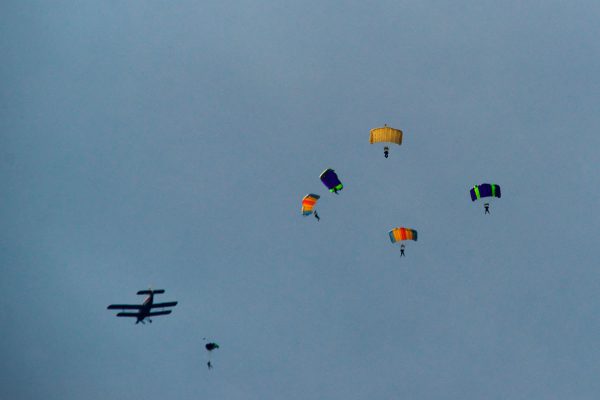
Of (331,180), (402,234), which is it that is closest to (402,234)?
(402,234)

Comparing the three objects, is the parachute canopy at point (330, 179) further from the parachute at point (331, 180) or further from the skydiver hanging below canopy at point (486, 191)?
the skydiver hanging below canopy at point (486, 191)

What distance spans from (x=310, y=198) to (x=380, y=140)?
10.4 metres

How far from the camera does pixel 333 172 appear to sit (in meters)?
67.1

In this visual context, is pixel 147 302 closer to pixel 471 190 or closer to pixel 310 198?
pixel 310 198

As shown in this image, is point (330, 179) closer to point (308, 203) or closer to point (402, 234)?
point (308, 203)

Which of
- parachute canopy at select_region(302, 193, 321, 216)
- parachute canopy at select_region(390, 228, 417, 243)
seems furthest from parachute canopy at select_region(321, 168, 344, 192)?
parachute canopy at select_region(390, 228, 417, 243)

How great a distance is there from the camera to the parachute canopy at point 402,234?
6656 centimetres

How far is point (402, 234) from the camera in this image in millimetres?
67000

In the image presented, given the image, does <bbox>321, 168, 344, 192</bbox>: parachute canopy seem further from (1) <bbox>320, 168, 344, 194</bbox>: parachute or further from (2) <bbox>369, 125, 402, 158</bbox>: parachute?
(2) <bbox>369, 125, 402, 158</bbox>: parachute

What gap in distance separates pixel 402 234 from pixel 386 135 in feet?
33.0

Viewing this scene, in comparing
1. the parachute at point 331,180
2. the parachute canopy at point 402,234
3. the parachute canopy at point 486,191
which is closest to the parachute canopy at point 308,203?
the parachute at point 331,180

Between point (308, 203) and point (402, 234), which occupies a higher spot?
point (308, 203)

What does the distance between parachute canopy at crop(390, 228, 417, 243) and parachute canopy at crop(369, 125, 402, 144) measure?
8.87 meters

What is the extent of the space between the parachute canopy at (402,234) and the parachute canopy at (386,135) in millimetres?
8871
